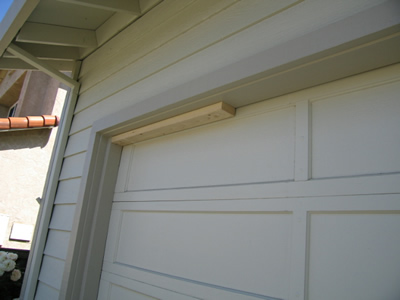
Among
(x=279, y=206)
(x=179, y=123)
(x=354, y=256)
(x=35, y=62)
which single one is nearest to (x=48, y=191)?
(x=35, y=62)

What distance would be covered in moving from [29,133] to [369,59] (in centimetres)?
535

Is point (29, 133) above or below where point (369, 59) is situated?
above

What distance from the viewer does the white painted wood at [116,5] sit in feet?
5.36

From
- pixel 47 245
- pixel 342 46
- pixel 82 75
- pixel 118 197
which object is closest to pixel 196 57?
pixel 342 46

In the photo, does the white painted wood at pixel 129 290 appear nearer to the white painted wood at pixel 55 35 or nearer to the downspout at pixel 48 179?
the downspout at pixel 48 179

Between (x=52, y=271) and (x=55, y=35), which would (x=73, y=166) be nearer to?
(x=52, y=271)

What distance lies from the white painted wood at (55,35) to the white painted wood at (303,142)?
1.71 m

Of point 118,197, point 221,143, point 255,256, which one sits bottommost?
point 255,256

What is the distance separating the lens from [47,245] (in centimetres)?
212

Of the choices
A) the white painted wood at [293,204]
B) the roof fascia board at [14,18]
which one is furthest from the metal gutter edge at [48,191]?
the white painted wood at [293,204]

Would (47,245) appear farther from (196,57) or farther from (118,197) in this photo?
(196,57)

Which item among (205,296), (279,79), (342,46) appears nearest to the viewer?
(342,46)

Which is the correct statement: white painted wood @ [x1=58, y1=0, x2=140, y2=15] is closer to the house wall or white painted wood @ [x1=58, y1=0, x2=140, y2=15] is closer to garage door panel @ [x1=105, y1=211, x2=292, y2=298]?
the house wall

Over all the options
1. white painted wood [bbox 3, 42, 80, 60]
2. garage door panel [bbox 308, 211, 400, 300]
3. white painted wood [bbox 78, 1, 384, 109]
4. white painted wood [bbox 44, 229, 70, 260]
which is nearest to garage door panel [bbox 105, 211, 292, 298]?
garage door panel [bbox 308, 211, 400, 300]
